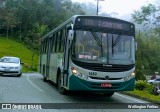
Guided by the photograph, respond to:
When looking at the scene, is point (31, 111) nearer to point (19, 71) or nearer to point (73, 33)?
point (73, 33)

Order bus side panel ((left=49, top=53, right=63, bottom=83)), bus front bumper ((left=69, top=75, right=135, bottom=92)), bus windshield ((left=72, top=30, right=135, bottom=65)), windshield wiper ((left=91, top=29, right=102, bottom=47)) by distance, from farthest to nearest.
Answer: bus side panel ((left=49, top=53, right=63, bottom=83)) < windshield wiper ((left=91, top=29, right=102, bottom=47)) < bus windshield ((left=72, top=30, right=135, bottom=65)) < bus front bumper ((left=69, top=75, right=135, bottom=92))

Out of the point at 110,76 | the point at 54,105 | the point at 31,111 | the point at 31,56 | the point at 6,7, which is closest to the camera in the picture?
the point at 31,111

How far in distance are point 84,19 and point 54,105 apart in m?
3.53

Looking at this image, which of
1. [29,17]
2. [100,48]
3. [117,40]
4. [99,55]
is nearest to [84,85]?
[99,55]

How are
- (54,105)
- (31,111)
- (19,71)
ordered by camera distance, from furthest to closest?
(19,71) → (54,105) → (31,111)

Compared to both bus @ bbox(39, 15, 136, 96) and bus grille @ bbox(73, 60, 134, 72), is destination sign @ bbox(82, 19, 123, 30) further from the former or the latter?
bus grille @ bbox(73, 60, 134, 72)

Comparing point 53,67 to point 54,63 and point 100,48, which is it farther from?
point 100,48

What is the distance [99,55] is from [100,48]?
0.28 metres

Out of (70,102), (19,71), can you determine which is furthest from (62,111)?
(19,71)

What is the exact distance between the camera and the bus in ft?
Answer: 44.3

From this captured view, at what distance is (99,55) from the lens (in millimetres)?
13656

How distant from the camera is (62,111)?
450 inches

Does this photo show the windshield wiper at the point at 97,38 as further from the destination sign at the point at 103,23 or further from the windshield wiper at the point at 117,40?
the windshield wiper at the point at 117,40

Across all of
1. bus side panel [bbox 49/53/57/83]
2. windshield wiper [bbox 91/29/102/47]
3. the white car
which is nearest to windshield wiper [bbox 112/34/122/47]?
windshield wiper [bbox 91/29/102/47]
